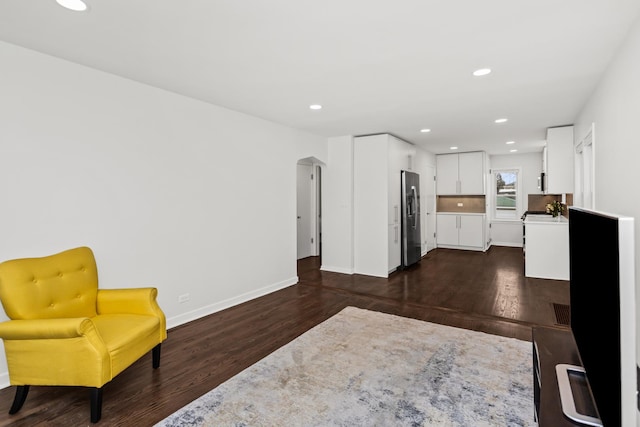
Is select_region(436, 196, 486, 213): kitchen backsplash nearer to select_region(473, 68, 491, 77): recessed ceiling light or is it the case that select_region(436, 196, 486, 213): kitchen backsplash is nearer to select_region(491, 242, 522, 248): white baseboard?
select_region(491, 242, 522, 248): white baseboard

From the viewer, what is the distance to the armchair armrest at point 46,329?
78.7 inches

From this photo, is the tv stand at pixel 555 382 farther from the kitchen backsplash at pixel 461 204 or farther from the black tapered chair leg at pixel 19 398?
the kitchen backsplash at pixel 461 204

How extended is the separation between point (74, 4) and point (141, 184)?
1658mm

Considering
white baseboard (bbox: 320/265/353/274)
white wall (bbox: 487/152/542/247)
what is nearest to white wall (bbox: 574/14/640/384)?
white baseboard (bbox: 320/265/353/274)

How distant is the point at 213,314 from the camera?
153 inches

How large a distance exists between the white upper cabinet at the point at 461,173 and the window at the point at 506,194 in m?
1.29

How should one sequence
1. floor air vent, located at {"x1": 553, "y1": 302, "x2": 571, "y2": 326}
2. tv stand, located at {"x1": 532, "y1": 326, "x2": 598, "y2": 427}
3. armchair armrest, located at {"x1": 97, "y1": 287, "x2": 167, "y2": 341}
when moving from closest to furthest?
tv stand, located at {"x1": 532, "y1": 326, "x2": 598, "y2": 427} < armchair armrest, located at {"x1": 97, "y1": 287, "x2": 167, "y2": 341} < floor air vent, located at {"x1": 553, "y1": 302, "x2": 571, "y2": 326}

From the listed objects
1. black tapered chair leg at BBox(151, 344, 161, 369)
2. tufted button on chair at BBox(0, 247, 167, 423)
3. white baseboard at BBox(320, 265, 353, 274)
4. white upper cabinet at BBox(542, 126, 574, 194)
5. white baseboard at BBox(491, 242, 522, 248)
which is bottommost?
black tapered chair leg at BBox(151, 344, 161, 369)

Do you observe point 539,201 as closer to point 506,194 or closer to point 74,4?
point 506,194

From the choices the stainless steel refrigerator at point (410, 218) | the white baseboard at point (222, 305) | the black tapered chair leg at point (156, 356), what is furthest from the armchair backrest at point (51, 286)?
the stainless steel refrigerator at point (410, 218)

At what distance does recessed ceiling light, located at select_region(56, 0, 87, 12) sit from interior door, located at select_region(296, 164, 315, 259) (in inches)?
217

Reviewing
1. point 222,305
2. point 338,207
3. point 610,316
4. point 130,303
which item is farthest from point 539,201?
point 130,303

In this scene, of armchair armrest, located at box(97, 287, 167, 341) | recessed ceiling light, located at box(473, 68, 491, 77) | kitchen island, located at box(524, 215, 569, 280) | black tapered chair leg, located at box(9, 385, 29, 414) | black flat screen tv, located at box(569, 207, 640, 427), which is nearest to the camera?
black flat screen tv, located at box(569, 207, 640, 427)

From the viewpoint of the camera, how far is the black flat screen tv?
936mm
